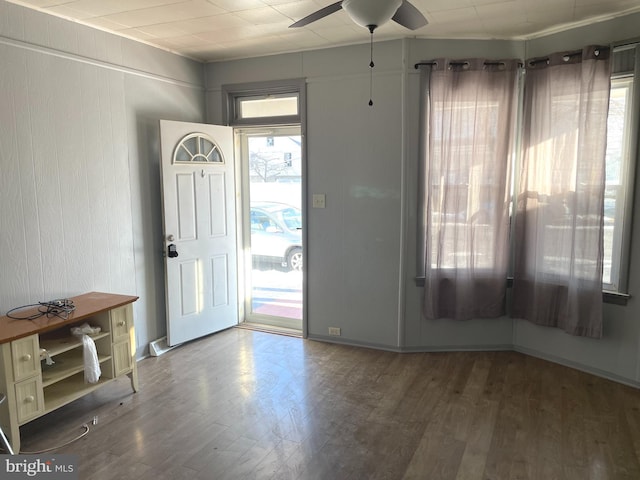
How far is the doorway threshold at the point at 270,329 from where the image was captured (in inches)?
173

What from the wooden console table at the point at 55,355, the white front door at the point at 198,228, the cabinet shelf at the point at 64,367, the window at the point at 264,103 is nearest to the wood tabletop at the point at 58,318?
the wooden console table at the point at 55,355

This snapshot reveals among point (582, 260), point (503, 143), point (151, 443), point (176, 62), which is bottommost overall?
point (151, 443)

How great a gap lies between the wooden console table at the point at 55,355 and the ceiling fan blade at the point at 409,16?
2.46 m

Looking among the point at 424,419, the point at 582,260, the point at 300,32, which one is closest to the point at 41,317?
the point at 424,419

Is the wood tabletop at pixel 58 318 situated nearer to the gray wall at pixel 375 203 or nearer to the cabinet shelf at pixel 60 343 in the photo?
the cabinet shelf at pixel 60 343

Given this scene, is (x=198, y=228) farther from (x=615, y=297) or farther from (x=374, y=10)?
(x=615, y=297)

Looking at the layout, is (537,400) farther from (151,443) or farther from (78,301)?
(78,301)

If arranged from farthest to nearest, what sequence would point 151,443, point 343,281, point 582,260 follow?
point 343,281 < point 582,260 < point 151,443

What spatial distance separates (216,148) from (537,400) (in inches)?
131

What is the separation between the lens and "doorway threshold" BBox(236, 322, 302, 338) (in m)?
4.40

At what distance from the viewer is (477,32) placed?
3.51m

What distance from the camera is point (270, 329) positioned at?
4.53 meters

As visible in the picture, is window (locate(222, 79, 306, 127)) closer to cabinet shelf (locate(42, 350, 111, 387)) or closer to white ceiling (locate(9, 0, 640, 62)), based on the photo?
white ceiling (locate(9, 0, 640, 62))

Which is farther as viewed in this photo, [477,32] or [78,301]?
[477,32]
